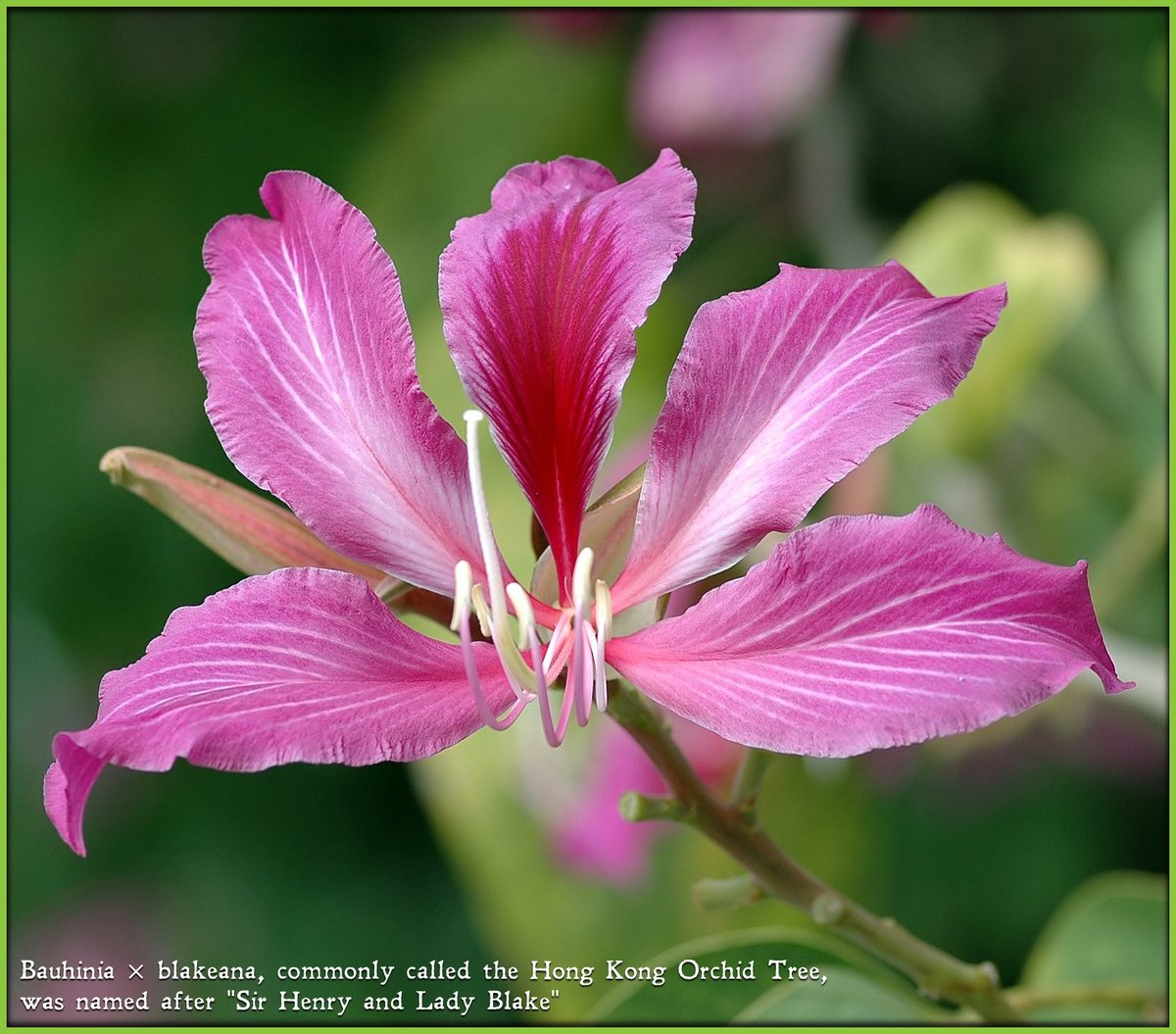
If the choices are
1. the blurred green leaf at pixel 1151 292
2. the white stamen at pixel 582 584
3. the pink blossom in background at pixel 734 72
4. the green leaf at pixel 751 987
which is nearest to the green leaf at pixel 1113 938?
the green leaf at pixel 751 987

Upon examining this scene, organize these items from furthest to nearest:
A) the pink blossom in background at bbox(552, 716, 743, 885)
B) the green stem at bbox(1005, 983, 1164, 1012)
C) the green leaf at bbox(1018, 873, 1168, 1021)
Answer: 1. the pink blossom in background at bbox(552, 716, 743, 885)
2. the green leaf at bbox(1018, 873, 1168, 1021)
3. the green stem at bbox(1005, 983, 1164, 1012)

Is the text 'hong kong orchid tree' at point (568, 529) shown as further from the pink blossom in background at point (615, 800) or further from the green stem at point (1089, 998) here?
the pink blossom in background at point (615, 800)

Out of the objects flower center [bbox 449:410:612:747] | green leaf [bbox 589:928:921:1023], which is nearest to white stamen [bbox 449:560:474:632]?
flower center [bbox 449:410:612:747]

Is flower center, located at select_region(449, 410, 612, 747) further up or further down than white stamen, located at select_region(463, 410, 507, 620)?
further down

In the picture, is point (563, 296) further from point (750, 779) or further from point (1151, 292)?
point (1151, 292)

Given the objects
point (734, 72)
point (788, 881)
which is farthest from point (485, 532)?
point (734, 72)

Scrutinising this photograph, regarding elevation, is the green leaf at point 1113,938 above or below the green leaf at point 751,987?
below

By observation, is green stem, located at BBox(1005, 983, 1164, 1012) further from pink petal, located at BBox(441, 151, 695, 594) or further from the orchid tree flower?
pink petal, located at BBox(441, 151, 695, 594)
